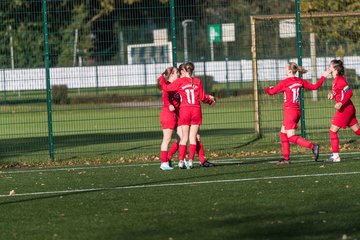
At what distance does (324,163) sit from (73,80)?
7.65m

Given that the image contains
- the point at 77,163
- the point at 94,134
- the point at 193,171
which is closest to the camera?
the point at 193,171

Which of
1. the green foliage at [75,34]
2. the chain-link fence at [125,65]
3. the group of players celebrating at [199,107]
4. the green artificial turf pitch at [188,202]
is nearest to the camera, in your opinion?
the green artificial turf pitch at [188,202]

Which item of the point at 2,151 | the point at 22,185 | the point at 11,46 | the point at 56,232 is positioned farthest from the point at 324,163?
the point at 11,46

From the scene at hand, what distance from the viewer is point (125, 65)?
23.6 m

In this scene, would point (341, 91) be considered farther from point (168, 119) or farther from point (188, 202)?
point (188, 202)

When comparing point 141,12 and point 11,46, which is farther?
point 11,46

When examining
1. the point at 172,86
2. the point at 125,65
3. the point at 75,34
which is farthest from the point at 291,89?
the point at 75,34

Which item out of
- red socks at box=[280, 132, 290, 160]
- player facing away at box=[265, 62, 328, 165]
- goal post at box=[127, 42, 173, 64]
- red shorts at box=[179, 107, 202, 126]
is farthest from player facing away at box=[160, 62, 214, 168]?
goal post at box=[127, 42, 173, 64]

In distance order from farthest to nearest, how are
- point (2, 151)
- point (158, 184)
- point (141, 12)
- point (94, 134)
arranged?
point (94, 134)
point (2, 151)
point (141, 12)
point (158, 184)

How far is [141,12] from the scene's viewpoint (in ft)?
71.6

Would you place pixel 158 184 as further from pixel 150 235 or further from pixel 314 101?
pixel 314 101

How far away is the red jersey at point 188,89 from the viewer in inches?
656

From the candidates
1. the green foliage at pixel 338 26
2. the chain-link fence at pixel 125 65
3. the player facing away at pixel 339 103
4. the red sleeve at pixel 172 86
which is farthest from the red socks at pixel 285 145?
the green foliage at pixel 338 26

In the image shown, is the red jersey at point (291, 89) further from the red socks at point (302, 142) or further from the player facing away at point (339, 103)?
the red socks at point (302, 142)
